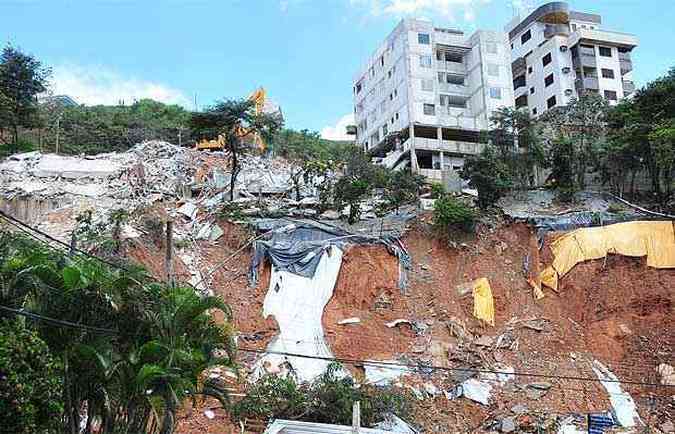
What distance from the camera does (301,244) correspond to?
25000mm

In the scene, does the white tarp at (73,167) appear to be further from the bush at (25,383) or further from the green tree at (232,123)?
the bush at (25,383)

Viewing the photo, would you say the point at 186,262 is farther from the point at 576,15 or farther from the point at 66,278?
the point at 576,15

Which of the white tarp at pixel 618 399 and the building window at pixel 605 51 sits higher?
the building window at pixel 605 51

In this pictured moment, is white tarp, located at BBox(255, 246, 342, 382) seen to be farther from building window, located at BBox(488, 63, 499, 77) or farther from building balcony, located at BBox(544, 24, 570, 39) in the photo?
building balcony, located at BBox(544, 24, 570, 39)

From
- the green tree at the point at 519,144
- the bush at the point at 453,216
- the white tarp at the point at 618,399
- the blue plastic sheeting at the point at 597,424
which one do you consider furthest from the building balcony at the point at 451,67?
the blue plastic sheeting at the point at 597,424

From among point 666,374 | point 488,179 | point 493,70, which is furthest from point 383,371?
point 493,70

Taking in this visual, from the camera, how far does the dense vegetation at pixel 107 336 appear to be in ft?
37.8

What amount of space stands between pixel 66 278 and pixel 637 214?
23.0 metres

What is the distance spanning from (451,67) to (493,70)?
2.96 meters

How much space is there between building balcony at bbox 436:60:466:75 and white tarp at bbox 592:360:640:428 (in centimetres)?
2808

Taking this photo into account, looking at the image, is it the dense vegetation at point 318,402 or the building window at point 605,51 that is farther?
the building window at point 605,51

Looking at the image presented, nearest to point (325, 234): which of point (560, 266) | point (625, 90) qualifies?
point (560, 266)

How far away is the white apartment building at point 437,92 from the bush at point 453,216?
14.5 metres

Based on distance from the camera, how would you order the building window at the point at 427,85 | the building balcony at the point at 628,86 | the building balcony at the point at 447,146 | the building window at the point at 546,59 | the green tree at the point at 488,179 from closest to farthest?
the green tree at the point at 488,179 → the building balcony at the point at 447,146 → the building window at the point at 427,85 → the building window at the point at 546,59 → the building balcony at the point at 628,86
